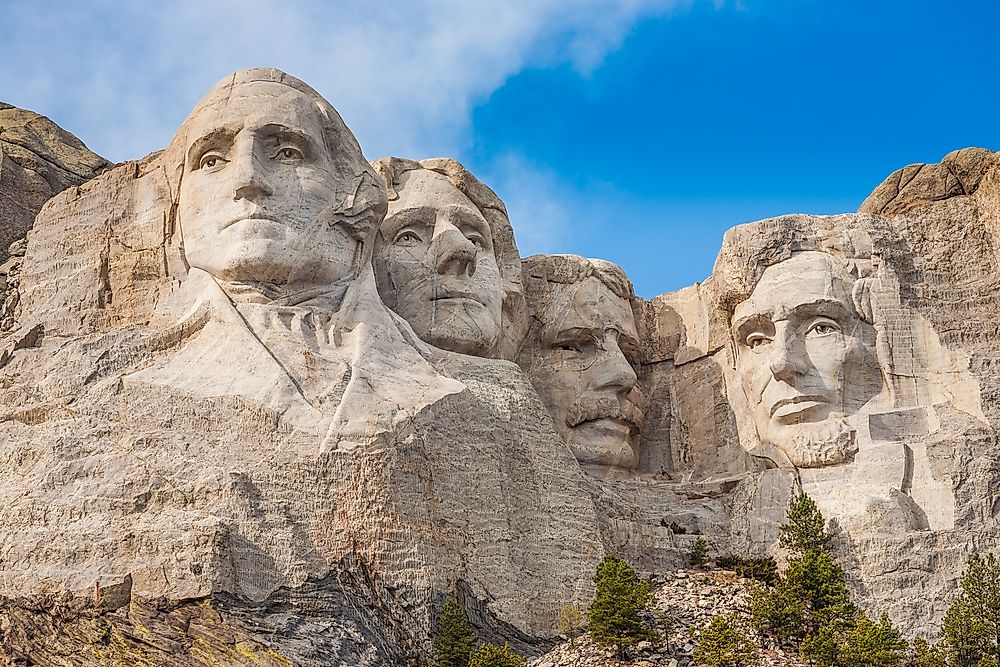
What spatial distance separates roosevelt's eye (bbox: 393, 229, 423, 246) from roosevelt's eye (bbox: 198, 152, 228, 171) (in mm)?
2615

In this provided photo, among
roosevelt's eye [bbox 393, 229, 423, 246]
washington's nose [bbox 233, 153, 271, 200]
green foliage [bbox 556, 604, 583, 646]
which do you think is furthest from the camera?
roosevelt's eye [bbox 393, 229, 423, 246]

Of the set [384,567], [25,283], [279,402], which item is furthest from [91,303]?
[384,567]

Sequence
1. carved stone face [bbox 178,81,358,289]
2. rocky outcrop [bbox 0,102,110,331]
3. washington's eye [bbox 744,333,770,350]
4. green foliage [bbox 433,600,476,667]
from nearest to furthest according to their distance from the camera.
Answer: green foliage [bbox 433,600,476,667], carved stone face [bbox 178,81,358,289], rocky outcrop [bbox 0,102,110,331], washington's eye [bbox 744,333,770,350]

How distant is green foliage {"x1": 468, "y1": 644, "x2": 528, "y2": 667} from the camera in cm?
1823

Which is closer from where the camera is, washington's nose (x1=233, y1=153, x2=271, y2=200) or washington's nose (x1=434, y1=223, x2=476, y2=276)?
washington's nose (x1=233, y1=153, x2=271, y2=200)

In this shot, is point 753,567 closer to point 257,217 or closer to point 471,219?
point 471,219

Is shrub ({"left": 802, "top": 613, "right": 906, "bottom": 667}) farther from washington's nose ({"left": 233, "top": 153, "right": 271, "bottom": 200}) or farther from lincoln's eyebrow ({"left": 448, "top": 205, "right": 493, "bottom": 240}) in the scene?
washington's nose ({"left": 233, "top": 153, "right": 271, "bottom": 200})

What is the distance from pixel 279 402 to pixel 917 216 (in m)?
8.58

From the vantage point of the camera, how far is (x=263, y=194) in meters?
21.3

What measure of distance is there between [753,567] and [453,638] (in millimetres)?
4276

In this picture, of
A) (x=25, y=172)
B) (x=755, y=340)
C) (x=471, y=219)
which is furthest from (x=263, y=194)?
(x=755, y=340)

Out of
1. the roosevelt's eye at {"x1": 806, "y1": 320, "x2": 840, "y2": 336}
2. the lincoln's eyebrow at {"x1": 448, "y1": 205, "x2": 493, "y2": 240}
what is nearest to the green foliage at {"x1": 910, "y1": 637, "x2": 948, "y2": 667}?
the roosevelt's eye at {"x1": 806, "y1": 320, "x2": 840, "y2": 336}

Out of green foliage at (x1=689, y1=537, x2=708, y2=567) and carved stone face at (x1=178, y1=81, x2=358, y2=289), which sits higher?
carved stone face at (x1=178, y1=81, x2=358, y2=289)

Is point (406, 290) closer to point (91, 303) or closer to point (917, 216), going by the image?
point (91, 303)
